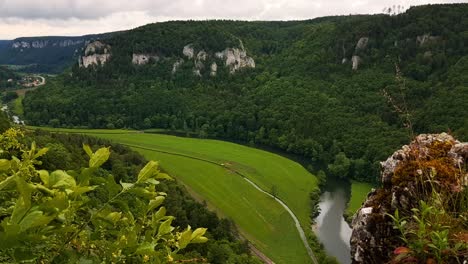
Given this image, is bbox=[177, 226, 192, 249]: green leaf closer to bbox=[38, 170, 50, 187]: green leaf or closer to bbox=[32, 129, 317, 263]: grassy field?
bbox=[38, 170, 50, 187]: green leaf

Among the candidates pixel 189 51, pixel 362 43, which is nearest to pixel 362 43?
pixel 362 43

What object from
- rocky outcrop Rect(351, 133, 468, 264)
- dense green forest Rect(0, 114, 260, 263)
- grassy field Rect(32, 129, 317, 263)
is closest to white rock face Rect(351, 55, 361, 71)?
grassy field Rect(32, 129, 317, 263)

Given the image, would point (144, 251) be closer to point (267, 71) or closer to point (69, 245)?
point (69, 245)

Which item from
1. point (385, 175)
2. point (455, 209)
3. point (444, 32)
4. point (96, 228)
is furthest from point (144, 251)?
point (444, 32)

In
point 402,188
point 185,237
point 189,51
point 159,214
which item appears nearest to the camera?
point 185,237

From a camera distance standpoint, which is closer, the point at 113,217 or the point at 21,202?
the point at 21,202

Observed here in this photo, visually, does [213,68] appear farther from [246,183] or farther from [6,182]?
[6,182]
